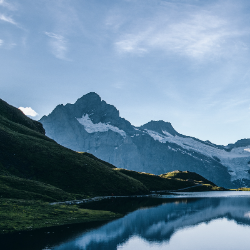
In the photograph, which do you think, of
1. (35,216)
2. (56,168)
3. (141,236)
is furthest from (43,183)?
(141,236)

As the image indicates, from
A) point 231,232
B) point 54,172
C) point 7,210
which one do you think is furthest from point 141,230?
point 54,172

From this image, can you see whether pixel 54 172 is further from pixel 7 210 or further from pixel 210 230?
pixel 210 230

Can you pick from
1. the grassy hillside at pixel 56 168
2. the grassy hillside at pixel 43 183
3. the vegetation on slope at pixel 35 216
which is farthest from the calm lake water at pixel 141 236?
the grassy hillside at pixel 56 168

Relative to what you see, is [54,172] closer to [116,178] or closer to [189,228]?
[116,178]

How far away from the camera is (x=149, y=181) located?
15212cm

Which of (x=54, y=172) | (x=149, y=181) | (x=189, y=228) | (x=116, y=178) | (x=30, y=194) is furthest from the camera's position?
(x=149, y=181)

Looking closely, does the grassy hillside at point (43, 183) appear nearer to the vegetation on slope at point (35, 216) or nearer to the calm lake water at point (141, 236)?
the vegetation on slope at point (35, 216)

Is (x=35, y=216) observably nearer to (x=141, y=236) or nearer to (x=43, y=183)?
(x=141, y=236)

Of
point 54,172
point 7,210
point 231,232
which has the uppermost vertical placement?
point 54,172

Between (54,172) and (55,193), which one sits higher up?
(54,172)

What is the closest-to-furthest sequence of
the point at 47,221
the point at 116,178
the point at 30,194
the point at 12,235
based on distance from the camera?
the point at 12,235 < the point at 47,221 < the point at 30,194 < the point at 116,178

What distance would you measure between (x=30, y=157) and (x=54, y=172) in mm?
11227

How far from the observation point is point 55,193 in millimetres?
69250

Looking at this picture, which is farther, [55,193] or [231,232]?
[55,193]
